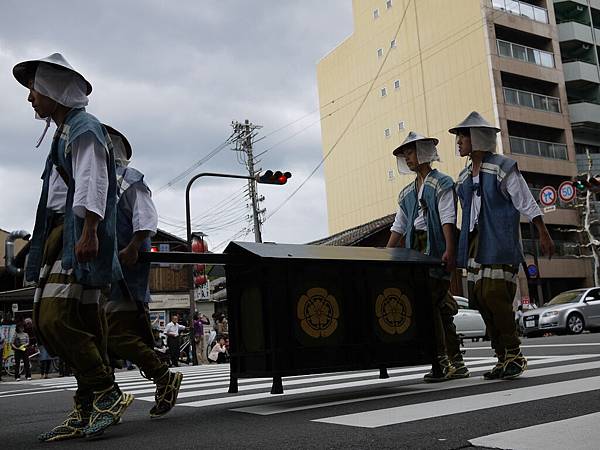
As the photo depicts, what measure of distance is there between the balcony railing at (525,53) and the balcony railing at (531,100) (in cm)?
176

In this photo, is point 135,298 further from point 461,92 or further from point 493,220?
point 461,92

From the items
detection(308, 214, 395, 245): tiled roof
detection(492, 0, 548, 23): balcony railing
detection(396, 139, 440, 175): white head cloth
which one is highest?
detection(492, 0, 548, 23): balcony railing

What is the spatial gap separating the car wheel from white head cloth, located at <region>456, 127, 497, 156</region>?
1466 centimetres

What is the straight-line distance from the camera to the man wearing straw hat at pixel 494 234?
16.7ft

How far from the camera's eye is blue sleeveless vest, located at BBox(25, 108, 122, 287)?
136 inches

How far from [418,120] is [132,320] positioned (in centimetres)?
3363

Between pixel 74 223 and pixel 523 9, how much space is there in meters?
35.7

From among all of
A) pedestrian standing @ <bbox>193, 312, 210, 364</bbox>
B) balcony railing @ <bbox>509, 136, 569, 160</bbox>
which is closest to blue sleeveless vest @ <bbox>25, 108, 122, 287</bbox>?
pedestrian standing @ <bbox>193, 312, 210, 364</bbox>

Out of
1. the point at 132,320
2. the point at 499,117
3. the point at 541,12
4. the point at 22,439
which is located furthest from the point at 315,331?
the point at 541,12

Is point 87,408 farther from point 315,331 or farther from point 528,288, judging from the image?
point 528,288

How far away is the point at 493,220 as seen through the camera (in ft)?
17.1

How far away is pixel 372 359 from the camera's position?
4809 mm

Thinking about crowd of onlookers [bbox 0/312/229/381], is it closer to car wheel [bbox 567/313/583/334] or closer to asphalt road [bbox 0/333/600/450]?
car wheel [bbox 567/313/583/334]

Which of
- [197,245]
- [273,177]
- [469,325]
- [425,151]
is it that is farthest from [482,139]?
[197,245]
